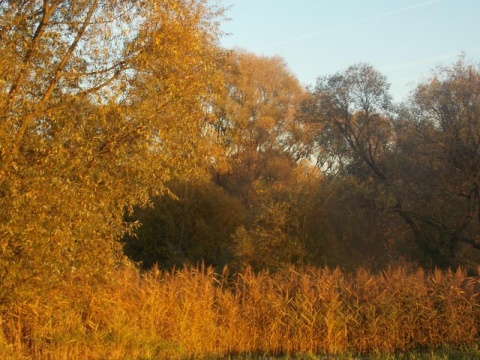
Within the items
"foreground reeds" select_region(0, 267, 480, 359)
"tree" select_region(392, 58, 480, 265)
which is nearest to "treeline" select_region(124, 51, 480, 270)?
"tree" select_region(392, 58, 480, 265)

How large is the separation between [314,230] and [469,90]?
8.98 metres

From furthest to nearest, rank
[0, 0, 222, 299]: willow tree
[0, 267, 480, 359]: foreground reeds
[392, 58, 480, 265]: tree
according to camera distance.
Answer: [392, 58, 480, 265]: tree → [0, 267, 480, 359]: foreground reeds → [0, 0, 222, 299]: willow tree

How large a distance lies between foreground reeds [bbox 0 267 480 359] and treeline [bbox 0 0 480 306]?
71 centimetres

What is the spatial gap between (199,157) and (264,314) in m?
3.20

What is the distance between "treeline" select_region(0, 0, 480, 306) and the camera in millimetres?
9547

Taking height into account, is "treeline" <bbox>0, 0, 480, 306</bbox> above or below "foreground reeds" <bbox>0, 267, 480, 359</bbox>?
above

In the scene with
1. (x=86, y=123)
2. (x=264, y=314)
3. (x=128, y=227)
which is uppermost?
(x=86, y=123)

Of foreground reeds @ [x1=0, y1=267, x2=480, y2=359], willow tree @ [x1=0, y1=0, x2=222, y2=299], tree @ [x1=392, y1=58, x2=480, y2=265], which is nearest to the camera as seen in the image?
willow tree @ [x1=0, y1=0, x2=222, y2=299]

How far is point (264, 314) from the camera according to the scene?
1166 cm

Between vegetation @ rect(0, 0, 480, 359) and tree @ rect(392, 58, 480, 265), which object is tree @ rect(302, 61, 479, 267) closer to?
tree @ rect(392, 58, 480, 265)

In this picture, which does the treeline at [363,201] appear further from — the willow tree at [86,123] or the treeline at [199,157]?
the willow tree at [86,123]

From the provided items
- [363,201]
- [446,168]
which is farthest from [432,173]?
[363,201]

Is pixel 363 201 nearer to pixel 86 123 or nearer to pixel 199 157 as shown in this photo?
pixel 199 157

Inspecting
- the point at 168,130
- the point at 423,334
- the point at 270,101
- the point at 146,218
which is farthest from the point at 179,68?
the point at 270,101
